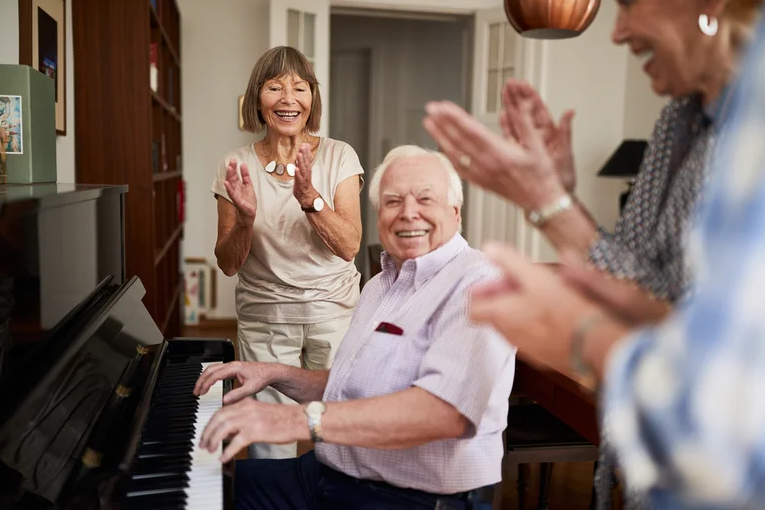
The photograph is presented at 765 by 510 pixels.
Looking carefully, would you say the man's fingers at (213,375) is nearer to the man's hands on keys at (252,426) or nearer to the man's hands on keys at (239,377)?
the man's hands on keys at (239,377)

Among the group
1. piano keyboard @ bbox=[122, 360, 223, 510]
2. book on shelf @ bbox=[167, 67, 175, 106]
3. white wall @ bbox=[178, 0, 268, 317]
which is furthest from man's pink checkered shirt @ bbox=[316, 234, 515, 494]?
white wall @ bbox=[178, 0, 268, 317]

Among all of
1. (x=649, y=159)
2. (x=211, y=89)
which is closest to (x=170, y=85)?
(x=211, y=89)

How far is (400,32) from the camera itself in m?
7.05

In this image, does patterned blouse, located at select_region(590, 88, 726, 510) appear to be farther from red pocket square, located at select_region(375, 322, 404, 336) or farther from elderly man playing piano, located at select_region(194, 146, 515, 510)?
red pocket square, located at select_region(375, 322, 404, 336)

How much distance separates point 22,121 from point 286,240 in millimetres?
824

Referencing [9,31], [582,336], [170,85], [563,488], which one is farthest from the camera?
[170,85]

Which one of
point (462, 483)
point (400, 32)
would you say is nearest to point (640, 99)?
point (400, 32)

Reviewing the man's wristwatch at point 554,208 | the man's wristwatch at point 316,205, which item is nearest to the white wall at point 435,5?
the man's wristwatch at point 316,205

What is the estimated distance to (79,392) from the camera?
1.24 metres

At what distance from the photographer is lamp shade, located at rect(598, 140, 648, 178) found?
17.1 ft

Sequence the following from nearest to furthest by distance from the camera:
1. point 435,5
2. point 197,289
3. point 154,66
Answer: point 154,66 → point 197,289 → point 435,5

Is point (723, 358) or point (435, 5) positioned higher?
point (435, 5)

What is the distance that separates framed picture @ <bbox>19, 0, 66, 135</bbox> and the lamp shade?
13.0ft

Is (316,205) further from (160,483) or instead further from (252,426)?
(160,483)
